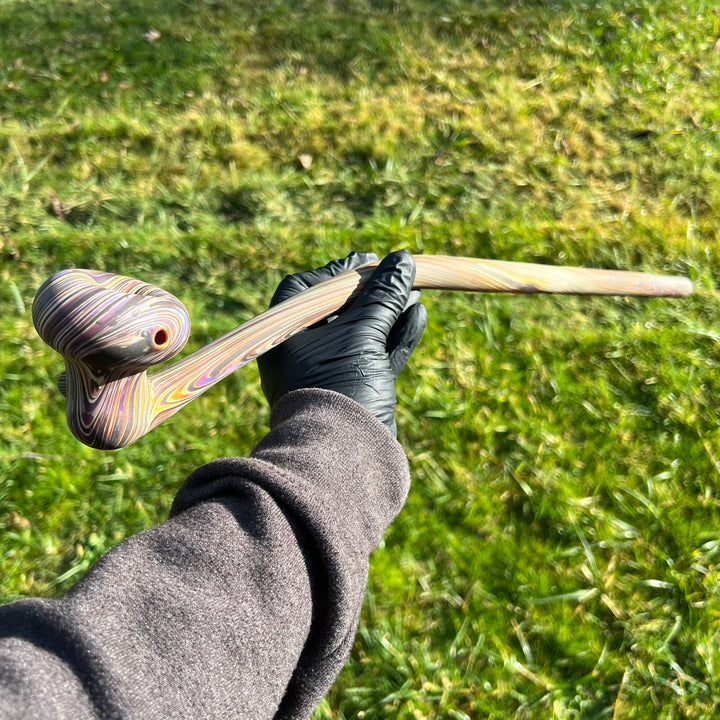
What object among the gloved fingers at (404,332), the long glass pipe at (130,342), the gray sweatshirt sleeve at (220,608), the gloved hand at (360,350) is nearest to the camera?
the gray sweatshirt sleeve at (220,608)

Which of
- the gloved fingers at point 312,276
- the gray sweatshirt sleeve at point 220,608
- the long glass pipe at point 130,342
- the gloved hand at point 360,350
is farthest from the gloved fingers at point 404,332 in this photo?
the gray sweatshirt sleeve at point 220,608

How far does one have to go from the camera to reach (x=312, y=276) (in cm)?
261

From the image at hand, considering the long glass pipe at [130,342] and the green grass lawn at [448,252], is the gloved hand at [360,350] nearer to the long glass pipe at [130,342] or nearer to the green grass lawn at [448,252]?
the long glass pipe at [130,342]

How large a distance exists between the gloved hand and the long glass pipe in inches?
3.8

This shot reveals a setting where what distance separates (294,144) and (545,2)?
87.0 inches

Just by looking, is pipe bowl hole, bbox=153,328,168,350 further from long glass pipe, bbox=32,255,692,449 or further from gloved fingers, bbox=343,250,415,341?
gloved fingers, bbox=343,250,415,341

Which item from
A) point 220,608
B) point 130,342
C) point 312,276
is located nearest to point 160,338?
point 130,342

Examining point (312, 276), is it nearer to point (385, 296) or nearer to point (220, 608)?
point (385, 296)

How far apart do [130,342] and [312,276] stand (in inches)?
47.9

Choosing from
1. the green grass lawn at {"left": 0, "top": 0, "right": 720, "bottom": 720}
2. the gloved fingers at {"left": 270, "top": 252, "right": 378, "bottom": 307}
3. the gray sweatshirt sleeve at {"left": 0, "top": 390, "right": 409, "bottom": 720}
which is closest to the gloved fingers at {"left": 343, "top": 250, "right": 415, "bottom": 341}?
the gloved fingers at {"left": 270, "top": 252, "right": 378, "bottom": 307}

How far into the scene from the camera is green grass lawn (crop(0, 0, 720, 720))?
8.39ft

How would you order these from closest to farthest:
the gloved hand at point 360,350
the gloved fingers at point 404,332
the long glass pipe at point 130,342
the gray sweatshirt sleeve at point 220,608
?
the gray sweatshirt sleeve at point 220,608 < the long glass pipe at point 130,342 < the gloved hand at point 360,350 < the gloved fingers at point 404,332

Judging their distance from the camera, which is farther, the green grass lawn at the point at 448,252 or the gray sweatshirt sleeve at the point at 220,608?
the green grass lawn at the point at 448,252

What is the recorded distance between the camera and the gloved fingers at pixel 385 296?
2291 millimetres
